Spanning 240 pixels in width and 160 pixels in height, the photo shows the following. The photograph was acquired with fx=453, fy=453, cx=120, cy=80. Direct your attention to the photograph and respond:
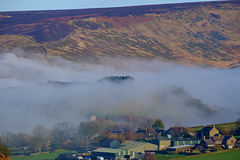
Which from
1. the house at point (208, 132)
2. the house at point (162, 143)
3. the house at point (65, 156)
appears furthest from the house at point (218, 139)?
the house at point (65, 156)

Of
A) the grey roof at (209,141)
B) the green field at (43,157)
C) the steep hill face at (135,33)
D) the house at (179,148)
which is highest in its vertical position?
the steep hill face at (135,33)

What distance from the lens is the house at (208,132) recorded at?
6032 centimetres

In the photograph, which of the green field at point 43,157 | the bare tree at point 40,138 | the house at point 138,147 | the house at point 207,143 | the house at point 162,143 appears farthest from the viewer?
the bare tree at point 40,138

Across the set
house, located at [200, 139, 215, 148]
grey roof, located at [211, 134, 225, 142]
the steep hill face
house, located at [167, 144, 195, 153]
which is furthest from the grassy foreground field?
the steep hill face

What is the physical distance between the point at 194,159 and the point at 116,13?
11815 centimetres

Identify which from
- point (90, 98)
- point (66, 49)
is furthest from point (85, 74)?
point (90, 98)

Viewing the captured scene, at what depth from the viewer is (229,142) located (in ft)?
180

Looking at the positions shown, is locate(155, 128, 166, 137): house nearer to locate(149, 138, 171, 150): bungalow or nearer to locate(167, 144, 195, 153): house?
locate(149, 138, 171, 150): bungalow

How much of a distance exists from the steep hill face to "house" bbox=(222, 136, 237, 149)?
249 feet

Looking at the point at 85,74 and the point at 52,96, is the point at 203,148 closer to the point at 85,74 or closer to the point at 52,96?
the point at 52,96

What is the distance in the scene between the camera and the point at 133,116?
7431 cm

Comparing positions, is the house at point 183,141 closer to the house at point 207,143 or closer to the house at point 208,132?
the house at point 207,143

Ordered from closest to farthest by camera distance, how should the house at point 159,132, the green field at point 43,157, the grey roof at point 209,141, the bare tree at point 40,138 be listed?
1. the green field at point 43,157
2. the grey roof at point 209,141
3. the bare tree at point 40,138
4. the house at point 159,132

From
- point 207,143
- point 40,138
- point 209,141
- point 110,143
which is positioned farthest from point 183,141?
point 40,138
